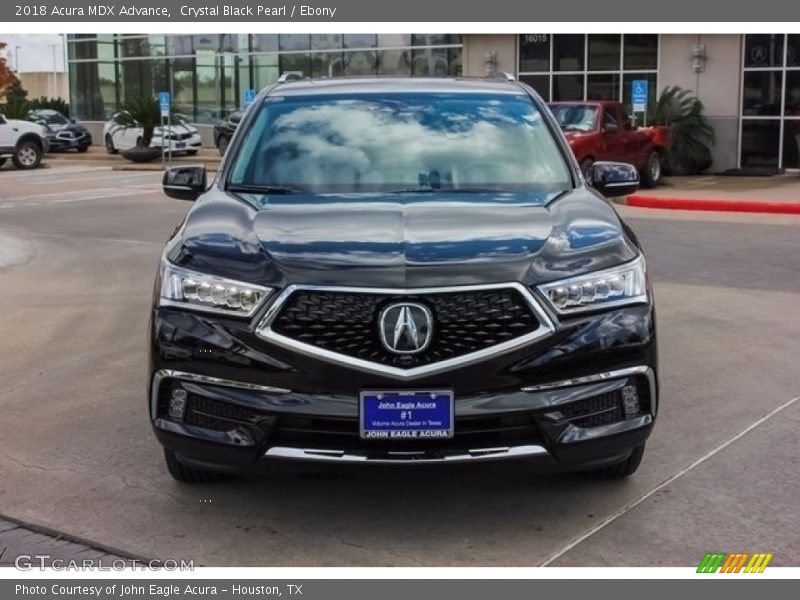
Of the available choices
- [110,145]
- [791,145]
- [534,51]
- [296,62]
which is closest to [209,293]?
[791,145]

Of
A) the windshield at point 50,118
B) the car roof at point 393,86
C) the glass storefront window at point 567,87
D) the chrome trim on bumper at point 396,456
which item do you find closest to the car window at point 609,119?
the glass storefront window at point 567,87

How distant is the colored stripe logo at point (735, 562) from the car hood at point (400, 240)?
119 centimetres

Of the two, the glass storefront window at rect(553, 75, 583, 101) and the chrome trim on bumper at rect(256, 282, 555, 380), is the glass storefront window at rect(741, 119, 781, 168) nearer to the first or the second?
the glass storefront window at rect(553, 75, 583, 101)

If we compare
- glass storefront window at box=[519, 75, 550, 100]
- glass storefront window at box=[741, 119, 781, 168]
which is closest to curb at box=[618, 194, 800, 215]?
glass storefront window at box=[741, 119, 781, 168]

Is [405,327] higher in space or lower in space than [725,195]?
higher

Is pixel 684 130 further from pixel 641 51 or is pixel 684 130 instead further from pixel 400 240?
pixel 400 240

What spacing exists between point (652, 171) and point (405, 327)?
60.8 ft

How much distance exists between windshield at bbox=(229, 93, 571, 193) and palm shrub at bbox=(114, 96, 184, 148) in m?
29.0

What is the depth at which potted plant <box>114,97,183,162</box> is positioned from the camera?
33.3m

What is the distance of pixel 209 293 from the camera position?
4.12 metres

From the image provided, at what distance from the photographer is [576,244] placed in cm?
427

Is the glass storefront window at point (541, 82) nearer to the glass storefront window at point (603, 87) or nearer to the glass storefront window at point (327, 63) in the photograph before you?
the glass storefront window at point (603, 87)

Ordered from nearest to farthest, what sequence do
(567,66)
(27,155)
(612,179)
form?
(612,179), (567,66), (27,155)

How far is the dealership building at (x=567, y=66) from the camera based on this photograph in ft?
79.3
